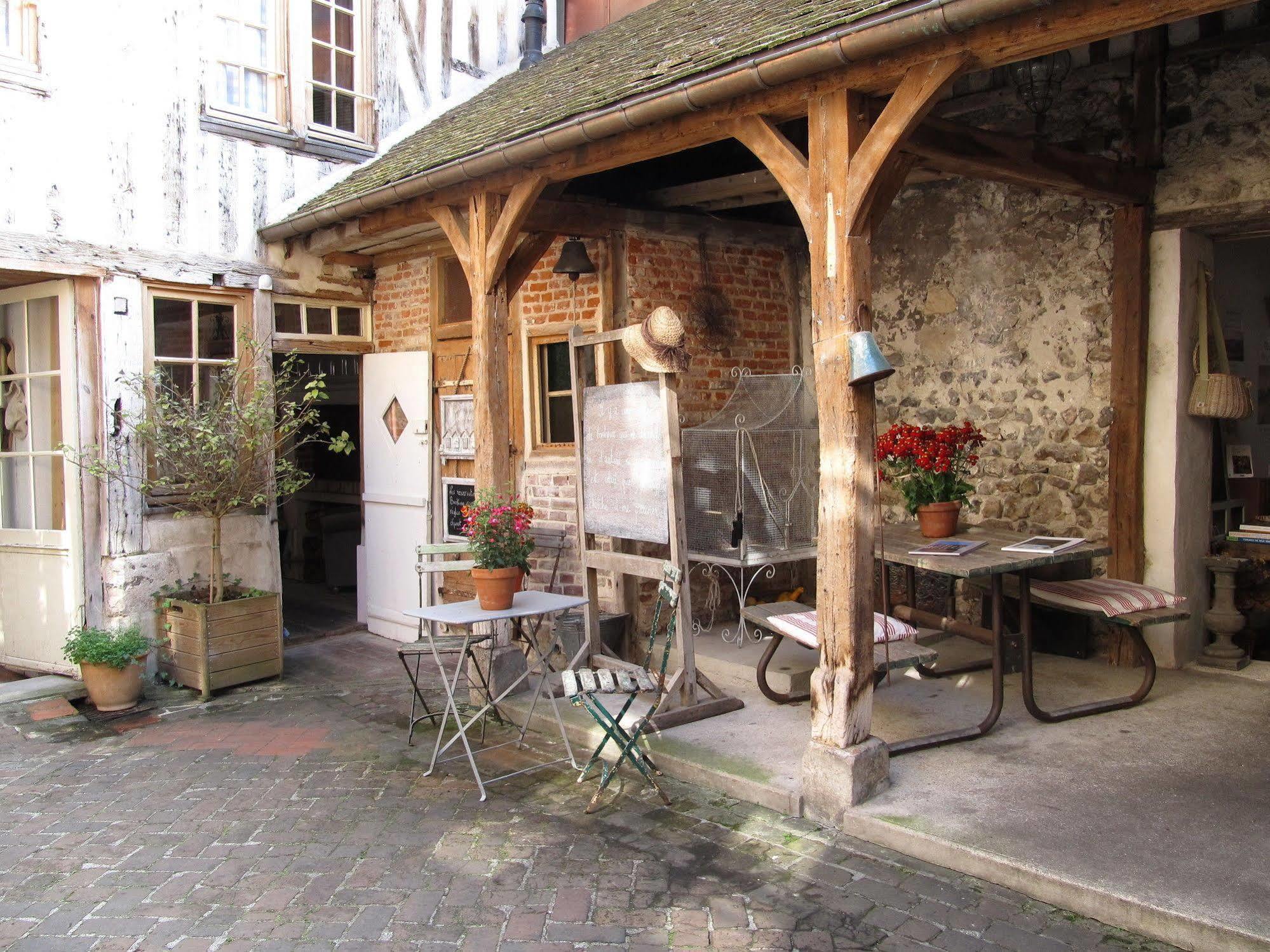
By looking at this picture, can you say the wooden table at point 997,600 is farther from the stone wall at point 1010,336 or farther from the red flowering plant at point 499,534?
the red flowering plant at point 499,534

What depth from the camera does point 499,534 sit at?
5535mm

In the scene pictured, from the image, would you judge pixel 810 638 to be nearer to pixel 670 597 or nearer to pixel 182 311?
pixel 670 597

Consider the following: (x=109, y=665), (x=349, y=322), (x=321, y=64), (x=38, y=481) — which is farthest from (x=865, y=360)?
(x=321, y=64)

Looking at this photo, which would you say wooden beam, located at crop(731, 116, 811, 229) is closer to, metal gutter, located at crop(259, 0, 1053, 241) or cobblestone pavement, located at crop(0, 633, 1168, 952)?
metal gutter, located at crop(259, 0, 1053, 241)

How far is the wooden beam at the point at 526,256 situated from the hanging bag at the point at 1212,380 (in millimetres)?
3938

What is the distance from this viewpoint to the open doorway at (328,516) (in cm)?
1067

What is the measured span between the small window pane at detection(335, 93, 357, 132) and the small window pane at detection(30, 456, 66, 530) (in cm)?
350

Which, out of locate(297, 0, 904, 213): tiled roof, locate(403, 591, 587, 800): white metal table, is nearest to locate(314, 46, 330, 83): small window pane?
locate(297, 0, 904, 213): tiled roof

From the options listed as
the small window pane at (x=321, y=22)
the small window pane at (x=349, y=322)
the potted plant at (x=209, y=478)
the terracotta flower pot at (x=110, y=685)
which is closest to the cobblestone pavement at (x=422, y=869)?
the terracotta flower pot at (x=110, y=685)

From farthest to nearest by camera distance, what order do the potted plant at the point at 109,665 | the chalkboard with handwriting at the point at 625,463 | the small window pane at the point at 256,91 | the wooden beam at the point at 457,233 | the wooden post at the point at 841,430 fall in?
the small window pane at the point at 256,91 → the potted plant at the point at 109,665 → the wooden beam at the point at 457,233 → the chalkboard with handwriting at the point at 625,463 → the wooden post at the point at 841,430

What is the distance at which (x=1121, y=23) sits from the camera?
349 centimetres

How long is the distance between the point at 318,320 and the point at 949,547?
18.1ft

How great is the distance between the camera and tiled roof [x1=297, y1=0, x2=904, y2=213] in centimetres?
451

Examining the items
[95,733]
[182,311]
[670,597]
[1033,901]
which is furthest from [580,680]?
[182,311]
